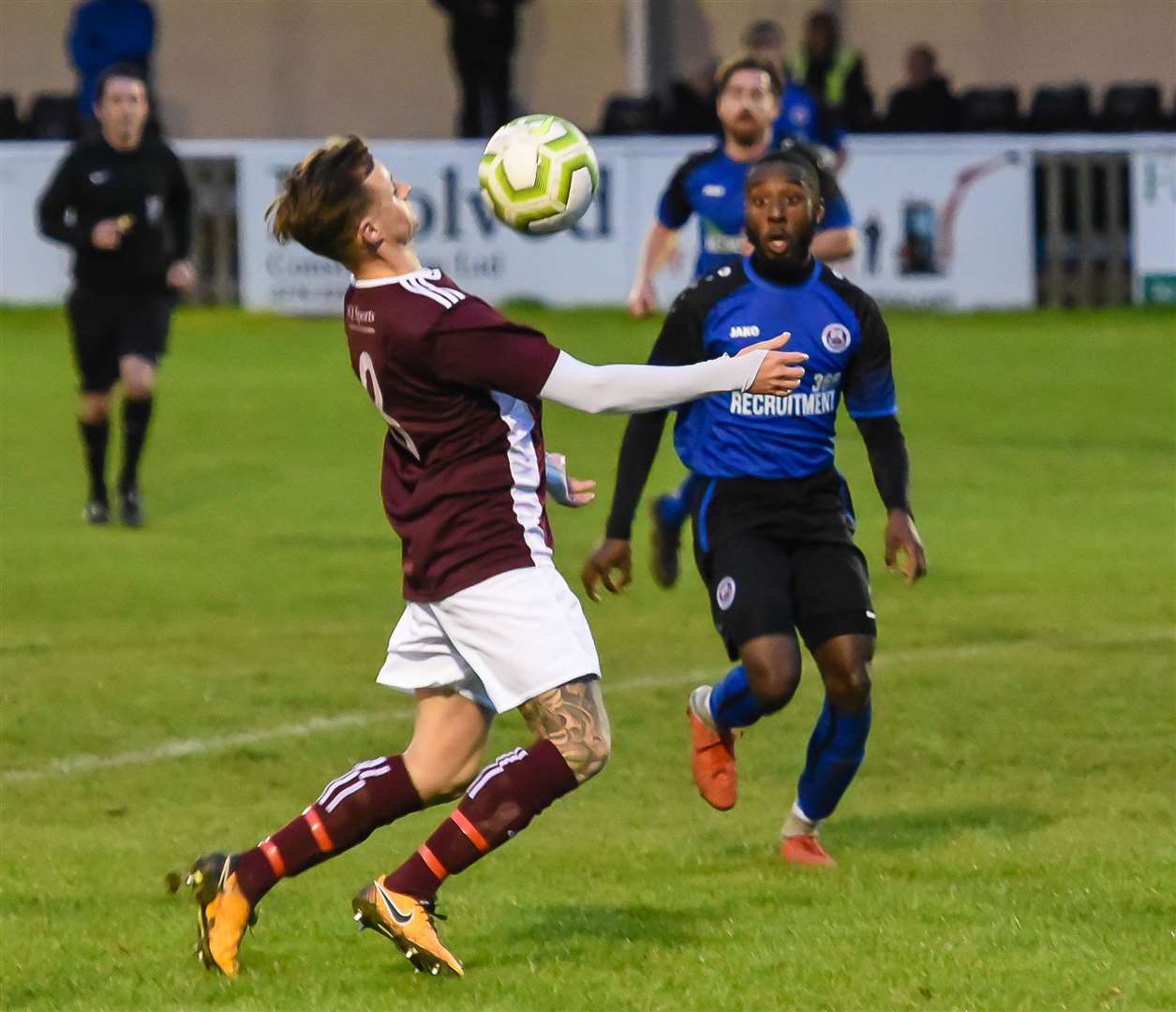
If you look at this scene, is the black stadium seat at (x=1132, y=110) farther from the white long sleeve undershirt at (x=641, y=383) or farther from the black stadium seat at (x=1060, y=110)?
the white long sleeve undershirt at (x=641, y=383)

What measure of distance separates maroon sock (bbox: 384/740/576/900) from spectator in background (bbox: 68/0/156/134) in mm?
17412

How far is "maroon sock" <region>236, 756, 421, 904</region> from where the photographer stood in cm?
569

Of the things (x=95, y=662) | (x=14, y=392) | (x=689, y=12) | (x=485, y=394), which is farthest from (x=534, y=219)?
(x=689, y=12)

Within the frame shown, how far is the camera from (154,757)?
27.6 feet

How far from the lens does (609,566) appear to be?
6777 mm

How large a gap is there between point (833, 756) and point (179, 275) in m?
7.52

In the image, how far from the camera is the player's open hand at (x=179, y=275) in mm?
13422

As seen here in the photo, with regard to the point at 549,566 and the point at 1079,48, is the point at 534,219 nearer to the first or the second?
the point at 549,566

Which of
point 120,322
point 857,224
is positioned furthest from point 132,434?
point 857,224

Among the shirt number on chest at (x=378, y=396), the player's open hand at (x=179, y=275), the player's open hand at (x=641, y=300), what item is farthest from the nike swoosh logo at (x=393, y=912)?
the player's open hand at (x=179, y=275)

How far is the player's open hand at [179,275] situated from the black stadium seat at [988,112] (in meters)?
10.6

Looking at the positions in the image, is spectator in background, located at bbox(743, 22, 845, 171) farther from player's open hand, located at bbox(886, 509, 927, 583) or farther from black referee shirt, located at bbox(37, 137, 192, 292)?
player's open hand, located at bbox(886, 509, 927, 583)

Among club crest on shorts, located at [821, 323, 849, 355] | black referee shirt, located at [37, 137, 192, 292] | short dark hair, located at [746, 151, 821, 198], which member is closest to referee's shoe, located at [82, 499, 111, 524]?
black referee shirt, located at [37, 137, 192, 292]

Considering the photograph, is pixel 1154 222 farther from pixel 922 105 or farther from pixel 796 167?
pixel 796 167
